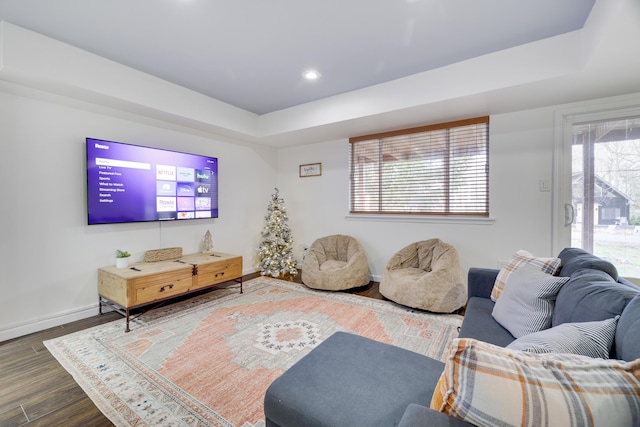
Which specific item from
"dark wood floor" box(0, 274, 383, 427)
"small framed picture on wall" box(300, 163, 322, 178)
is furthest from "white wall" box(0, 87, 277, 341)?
"small framed picture on wall" box(300, 163, 322, 178)

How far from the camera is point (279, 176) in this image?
5.32 m

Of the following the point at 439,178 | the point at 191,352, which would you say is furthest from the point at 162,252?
the point at 439,178

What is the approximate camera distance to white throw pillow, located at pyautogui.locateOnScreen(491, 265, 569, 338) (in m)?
1.55

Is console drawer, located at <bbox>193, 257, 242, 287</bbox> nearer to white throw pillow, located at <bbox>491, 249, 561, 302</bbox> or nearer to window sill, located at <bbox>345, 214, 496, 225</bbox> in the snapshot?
window sill, located at <bbox>345, 214, 496, 225</bbox>

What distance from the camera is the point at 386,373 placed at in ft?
4.16

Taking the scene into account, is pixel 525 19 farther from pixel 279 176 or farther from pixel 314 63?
pixel 279 176

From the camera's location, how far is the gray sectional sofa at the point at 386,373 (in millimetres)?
943

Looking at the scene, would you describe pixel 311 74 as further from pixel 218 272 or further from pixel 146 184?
pixel 218 272

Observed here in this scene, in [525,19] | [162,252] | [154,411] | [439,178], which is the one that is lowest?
[154,411]

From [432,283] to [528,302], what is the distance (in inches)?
53.6

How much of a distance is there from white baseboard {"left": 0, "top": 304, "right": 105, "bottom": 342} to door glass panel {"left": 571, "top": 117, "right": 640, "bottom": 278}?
531 centimetres

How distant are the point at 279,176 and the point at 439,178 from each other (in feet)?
9.41

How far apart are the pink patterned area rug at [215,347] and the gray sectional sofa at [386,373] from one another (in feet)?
1.99

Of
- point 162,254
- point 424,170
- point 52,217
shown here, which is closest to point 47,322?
point 52,217
